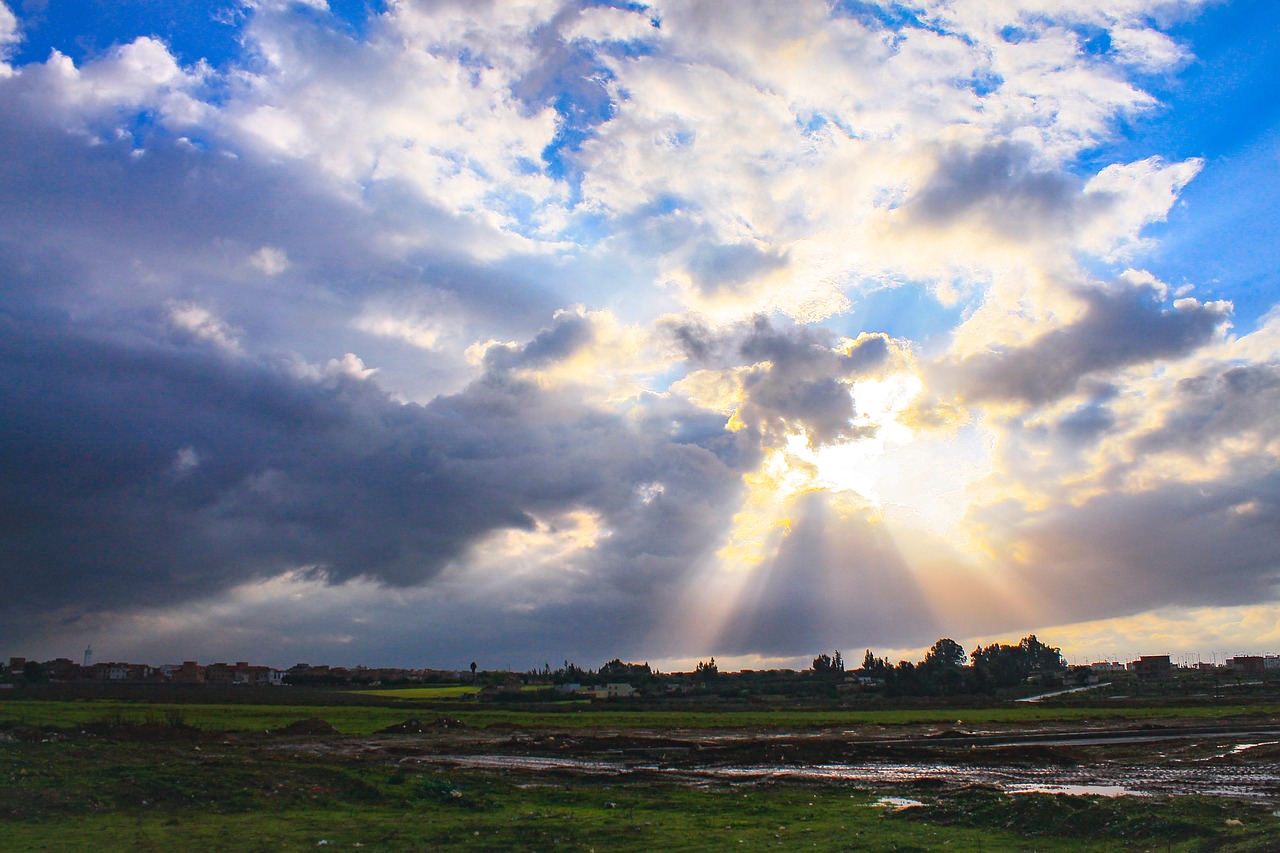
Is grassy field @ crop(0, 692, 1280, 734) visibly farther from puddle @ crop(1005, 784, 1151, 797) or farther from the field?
puddle @ crop(1005, 784, 1151, 797)

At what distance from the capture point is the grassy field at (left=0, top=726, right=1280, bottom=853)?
804 inches

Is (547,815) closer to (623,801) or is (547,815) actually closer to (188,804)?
(623,801)

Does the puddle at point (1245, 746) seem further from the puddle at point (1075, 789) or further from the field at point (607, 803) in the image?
the puddle at point (1075, 789)

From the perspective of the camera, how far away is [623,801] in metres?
29.9

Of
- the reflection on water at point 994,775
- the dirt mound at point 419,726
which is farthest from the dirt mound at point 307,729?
the reflection on water at point 994,775

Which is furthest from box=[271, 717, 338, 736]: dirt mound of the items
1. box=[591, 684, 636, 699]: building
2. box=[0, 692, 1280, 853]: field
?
box=[591, 684, 636, 699]: building

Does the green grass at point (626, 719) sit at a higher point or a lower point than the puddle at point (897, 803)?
lower

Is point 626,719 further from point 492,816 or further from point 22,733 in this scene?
point 492,816

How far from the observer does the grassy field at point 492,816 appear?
20422mm

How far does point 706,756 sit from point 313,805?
30.0 metres

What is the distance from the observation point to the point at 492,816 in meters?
25.1

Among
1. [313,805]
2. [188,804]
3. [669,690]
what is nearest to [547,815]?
[313,805]

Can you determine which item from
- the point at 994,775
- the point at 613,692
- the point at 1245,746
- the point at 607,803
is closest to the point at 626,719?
the point at 1245,746

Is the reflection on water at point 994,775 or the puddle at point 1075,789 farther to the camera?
the reflection on water at point 994,775
